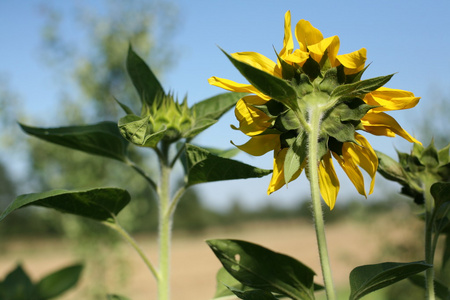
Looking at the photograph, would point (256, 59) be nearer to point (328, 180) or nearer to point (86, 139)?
point (328, 180)

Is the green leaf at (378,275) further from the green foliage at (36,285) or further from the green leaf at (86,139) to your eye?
the green foliage at (36,285)

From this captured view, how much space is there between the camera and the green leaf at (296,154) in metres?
0.42

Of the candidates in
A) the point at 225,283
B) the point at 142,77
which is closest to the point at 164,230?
the point at 225,283

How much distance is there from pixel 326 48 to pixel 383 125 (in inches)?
3.8

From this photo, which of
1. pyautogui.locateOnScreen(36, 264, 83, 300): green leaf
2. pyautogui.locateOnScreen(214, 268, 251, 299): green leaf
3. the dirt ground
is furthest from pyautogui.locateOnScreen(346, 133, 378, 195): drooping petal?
the dirt ground

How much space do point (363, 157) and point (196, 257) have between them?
54.3 ft

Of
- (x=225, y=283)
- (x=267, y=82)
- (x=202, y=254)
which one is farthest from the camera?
(x=202, y=254)

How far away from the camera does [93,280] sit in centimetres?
616

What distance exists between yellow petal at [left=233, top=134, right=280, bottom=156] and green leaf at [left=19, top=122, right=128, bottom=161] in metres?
0.24

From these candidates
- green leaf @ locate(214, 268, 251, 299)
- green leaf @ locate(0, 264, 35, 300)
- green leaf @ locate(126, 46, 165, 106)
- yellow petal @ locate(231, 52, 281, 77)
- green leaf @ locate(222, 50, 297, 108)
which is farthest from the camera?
green leaf @ locate(0, 264, 35, 300)

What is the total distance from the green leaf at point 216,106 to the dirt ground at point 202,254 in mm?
546

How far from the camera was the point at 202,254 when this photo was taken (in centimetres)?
1705

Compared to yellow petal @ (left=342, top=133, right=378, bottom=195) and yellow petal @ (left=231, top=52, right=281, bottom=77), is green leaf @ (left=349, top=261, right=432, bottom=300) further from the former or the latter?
yellow petal @ (left=231, top=52, right=281, bottom=77)

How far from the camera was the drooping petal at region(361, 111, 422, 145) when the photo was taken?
46 cm
